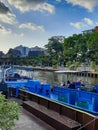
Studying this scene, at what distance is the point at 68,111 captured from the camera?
8367 millimetres

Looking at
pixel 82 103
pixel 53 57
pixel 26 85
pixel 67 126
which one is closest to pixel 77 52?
pixel 53 57

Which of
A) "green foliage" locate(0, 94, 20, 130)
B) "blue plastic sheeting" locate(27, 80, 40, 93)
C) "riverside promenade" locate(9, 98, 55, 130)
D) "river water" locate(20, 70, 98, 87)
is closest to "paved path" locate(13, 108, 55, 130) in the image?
"riverside promenade" locate(9, 98, 55, 130)

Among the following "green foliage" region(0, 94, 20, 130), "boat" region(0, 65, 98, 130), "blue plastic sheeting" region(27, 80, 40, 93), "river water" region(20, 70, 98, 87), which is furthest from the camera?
→ "river water" region(20, 70, 98, 87)

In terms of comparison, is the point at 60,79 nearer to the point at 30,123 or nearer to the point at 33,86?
the point at 33,86

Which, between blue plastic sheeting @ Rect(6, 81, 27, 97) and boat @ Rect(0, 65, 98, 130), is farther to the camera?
blue plastic sheeting @ Rect(6, 81, 27, 97)

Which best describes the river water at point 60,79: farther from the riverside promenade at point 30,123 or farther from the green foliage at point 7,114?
the green foliage at point 7,114

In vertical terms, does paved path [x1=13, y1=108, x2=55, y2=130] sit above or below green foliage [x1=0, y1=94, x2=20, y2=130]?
below

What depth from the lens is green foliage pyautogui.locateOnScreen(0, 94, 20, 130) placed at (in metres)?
3.87

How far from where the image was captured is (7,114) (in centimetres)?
395

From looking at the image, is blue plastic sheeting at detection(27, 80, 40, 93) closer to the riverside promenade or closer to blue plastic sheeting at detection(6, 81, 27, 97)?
blue plastic sheeting at detection(6, 81, 27, 97)

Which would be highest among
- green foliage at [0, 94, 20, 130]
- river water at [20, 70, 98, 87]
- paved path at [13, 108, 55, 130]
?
green foliage at [0, 94, 20, 130]

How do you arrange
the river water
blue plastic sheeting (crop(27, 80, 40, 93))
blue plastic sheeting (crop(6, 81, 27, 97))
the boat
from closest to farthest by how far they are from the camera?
1. the boat
2. blue plastic sheeting (crop(6, 81, 27, 97))
3. blue plastic sheeting (crop(27, 80, 40, 93))
4. the river water

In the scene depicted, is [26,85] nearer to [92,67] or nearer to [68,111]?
[68,111]

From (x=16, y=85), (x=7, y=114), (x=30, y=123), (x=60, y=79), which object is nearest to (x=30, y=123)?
(x=30, y=123)
